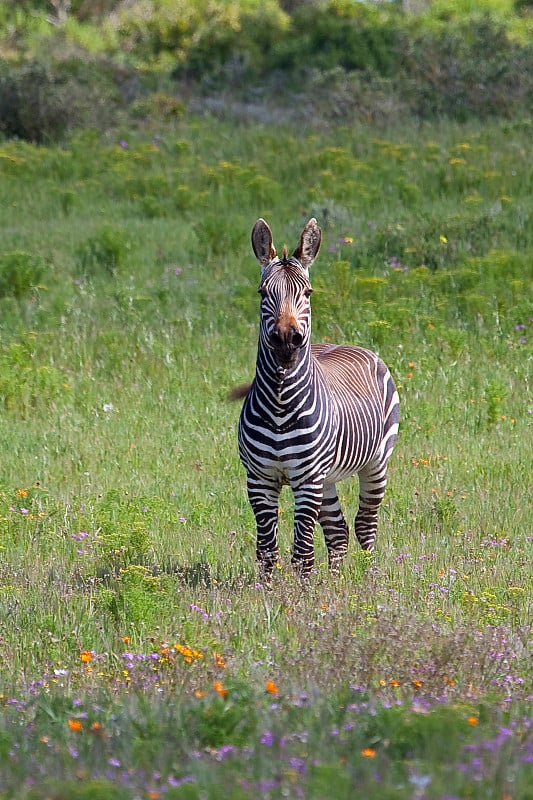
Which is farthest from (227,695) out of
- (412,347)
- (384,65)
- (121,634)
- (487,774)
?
(384,65)

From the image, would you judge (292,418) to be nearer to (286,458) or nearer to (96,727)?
(286,458)

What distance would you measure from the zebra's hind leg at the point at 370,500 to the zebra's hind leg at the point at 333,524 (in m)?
0.20

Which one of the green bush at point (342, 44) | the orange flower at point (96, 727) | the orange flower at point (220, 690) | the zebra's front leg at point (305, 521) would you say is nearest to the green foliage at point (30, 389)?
the zebra's front leg at point (305, 521)

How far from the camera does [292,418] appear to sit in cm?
649

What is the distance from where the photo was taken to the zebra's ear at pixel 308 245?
662 centimetres

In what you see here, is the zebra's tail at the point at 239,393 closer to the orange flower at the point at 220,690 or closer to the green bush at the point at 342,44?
the orange flower at the point at 220,690

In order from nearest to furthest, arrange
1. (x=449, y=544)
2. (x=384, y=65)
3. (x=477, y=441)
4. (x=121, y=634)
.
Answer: (x=121, y=634), (x=449, y=544), (x=477, y=441), (x=384, y=65)

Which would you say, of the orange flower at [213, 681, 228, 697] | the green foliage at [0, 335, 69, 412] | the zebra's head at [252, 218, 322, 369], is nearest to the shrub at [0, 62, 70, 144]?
the green foliage at [0, 335, 69, 412]

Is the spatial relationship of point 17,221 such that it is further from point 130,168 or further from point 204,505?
point 204,505

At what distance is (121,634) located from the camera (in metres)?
5.99

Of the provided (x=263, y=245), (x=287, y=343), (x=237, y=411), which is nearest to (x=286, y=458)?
(x=287, y=343)

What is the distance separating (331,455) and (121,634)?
1569mm

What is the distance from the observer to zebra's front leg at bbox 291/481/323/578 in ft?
21.7

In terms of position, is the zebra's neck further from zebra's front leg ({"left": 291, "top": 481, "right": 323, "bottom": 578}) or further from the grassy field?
the grassy field
